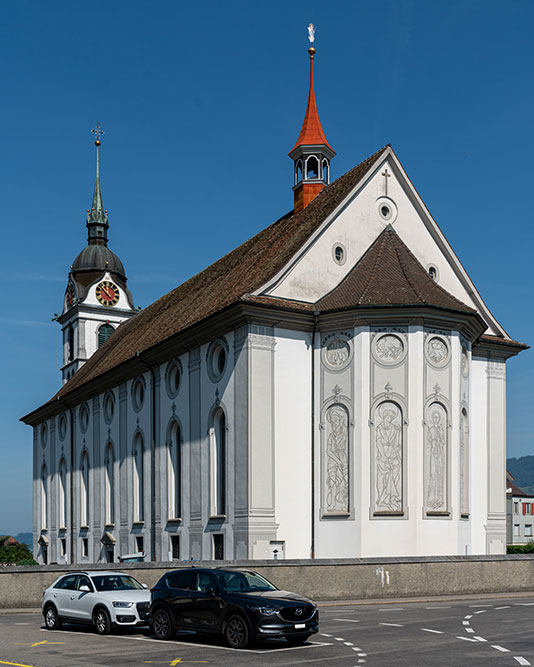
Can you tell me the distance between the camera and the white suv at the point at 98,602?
19109mm

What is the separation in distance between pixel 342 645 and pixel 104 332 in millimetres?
55497

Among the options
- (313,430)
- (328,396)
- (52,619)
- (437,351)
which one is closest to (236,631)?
(52,619)

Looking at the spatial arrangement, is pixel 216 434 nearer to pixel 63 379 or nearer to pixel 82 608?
pixel 82 608

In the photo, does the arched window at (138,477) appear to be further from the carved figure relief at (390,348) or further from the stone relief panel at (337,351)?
the carved figure relief at (390,348)

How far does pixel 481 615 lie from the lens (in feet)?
70.4

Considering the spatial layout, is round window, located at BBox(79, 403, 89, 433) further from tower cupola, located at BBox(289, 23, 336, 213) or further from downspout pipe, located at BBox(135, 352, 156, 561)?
tower cupola, located at BBox(289, 23, 336, 213)

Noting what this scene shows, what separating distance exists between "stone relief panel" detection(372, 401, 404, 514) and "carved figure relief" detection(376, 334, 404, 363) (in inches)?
67.8

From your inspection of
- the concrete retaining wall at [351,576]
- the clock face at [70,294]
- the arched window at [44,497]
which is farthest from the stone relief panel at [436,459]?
the clock face at [70,294]

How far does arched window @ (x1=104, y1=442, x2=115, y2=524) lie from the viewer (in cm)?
4966

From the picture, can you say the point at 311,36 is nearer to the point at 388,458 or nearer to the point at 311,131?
the point at 311,131

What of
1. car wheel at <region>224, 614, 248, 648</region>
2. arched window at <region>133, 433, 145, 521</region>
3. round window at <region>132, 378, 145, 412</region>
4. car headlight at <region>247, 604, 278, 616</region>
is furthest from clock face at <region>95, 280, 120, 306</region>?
car headlight at <region>247, 604, 278, 616</region>

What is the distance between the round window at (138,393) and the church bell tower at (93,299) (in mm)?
22711

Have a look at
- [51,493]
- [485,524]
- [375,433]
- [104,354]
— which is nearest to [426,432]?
[375,433]

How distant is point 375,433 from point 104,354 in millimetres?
29662
